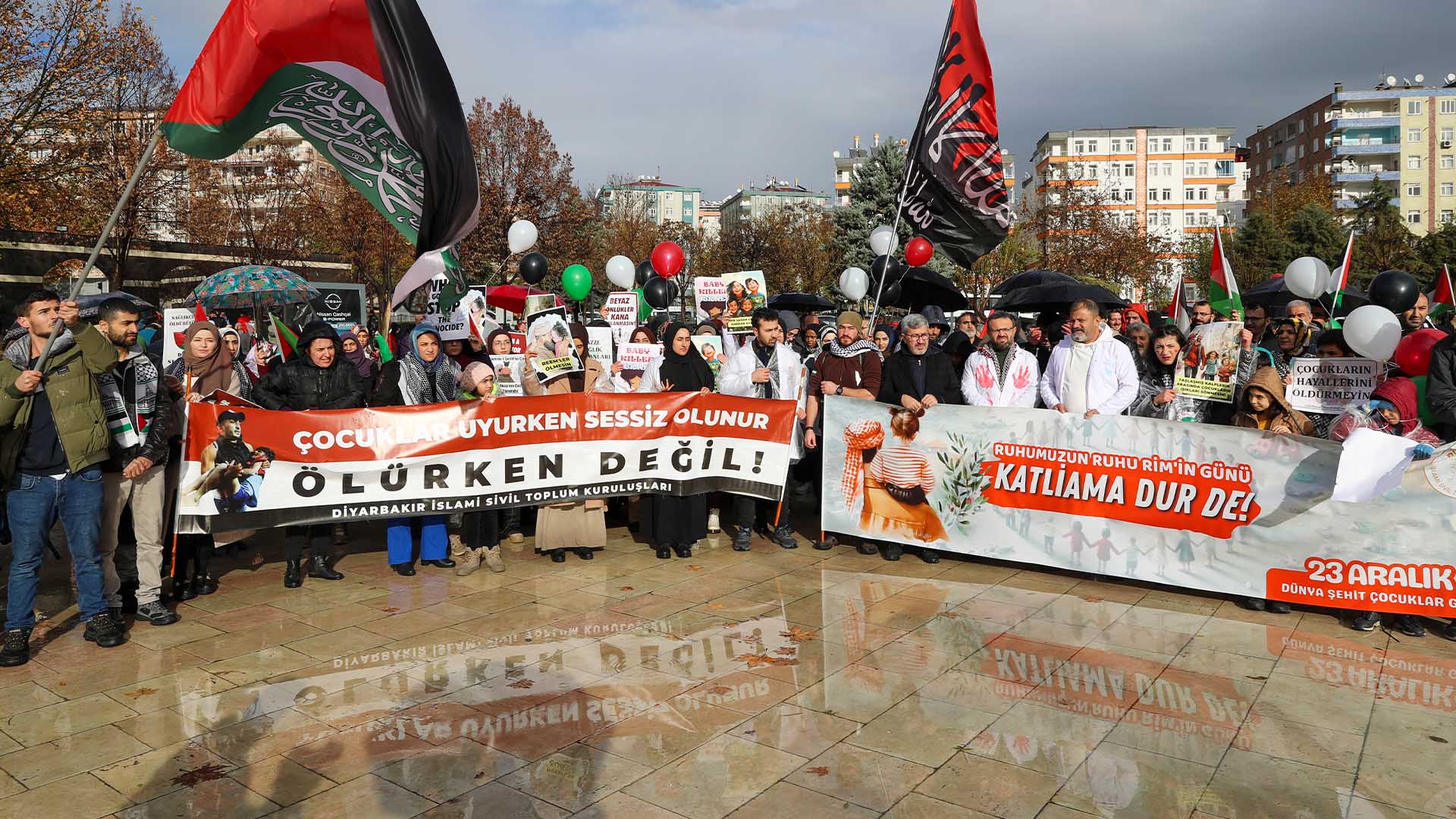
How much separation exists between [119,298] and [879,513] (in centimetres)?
559

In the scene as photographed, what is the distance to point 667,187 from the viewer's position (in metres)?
178

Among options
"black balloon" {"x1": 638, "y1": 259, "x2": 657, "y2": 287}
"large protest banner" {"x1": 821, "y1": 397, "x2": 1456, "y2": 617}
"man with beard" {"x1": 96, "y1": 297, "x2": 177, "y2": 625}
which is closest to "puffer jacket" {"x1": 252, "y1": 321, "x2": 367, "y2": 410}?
"man with beard" {"x1": 96, "y1": 297, "x2": 177, "y2": 625}

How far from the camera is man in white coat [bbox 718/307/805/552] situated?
8.41 meters

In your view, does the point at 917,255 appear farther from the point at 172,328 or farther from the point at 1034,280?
the point at 172,328

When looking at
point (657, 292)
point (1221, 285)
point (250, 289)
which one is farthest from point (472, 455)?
point (657, 292)

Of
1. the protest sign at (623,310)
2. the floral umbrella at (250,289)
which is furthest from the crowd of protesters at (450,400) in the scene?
the floral umbrella at (250,289)

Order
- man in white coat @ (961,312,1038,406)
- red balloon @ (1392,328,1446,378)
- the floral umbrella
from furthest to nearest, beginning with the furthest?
1. the floral umbrella
2. man in white coat @ (961,312,1038,406)
3. red balloon @ (1392,328,1446,378)

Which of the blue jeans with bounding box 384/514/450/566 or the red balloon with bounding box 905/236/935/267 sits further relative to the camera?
the red balloon with bounding box 905/236/935/267

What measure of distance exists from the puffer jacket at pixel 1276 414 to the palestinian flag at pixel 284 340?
8870mm

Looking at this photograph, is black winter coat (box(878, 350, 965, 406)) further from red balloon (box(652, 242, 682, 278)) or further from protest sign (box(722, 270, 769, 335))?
red balloon (box(652, 242, 682, 278))

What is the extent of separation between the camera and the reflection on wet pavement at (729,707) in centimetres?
395

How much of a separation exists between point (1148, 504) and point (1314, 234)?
1821 inches

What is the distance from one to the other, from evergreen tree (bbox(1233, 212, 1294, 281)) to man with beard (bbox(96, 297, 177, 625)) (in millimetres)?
48373

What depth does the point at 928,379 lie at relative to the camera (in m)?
8.00
